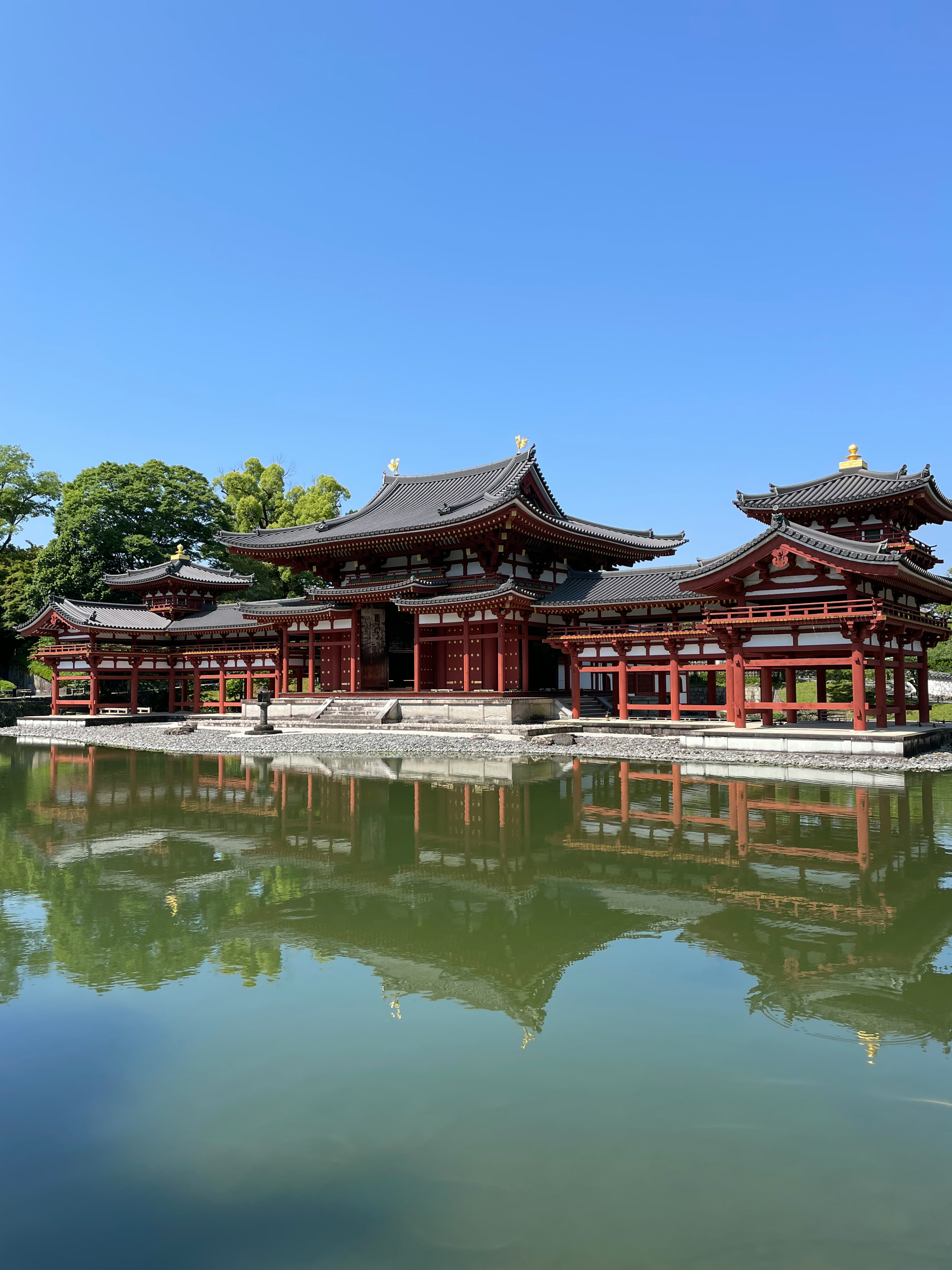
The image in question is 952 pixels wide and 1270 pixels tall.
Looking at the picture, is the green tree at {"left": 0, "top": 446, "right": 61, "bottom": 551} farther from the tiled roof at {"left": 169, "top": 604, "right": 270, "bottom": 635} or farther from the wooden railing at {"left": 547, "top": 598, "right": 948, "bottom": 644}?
the wooden railing at {"left": 547, "top": 598, "right": 948, "bottom": 644}

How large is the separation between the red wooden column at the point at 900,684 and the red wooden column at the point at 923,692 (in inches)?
125

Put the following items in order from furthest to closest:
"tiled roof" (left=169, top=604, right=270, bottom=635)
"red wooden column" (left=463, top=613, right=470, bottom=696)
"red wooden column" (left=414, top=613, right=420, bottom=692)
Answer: "tiled roof" (left=169, top=604, right=270, bottom=635), "red wooden column" (left=414, top=613, right=420, bottom=692), "red wooden column" (left=463, top=613, right=470, bottom=696)

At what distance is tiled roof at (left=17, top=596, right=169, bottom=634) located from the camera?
35.3 m

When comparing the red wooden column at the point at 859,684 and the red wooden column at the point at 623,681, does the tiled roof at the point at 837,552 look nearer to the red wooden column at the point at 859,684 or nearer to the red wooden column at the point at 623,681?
the red wooden column at the point at 859,684

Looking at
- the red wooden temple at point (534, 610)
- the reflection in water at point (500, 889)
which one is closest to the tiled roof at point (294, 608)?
the red wooden temple at point (534, 610)

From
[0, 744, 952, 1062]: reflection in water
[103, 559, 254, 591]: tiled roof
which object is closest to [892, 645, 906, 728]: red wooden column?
[0, 744, 952, 1062]: reflection in water

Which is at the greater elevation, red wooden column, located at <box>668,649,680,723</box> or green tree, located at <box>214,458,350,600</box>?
green tree, located at <box>214,458,350,600</box>

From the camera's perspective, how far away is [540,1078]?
4.23 m

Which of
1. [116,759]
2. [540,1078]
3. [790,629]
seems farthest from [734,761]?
[116,759]

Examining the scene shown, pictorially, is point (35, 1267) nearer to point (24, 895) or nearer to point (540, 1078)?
point (540, 1078)

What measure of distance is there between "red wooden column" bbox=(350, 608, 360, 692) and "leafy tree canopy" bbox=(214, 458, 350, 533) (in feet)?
74.1

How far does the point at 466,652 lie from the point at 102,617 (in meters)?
20.1

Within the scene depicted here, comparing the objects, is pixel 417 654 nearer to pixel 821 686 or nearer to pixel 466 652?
pixel 466 652

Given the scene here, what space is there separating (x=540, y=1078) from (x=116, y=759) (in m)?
21.3
